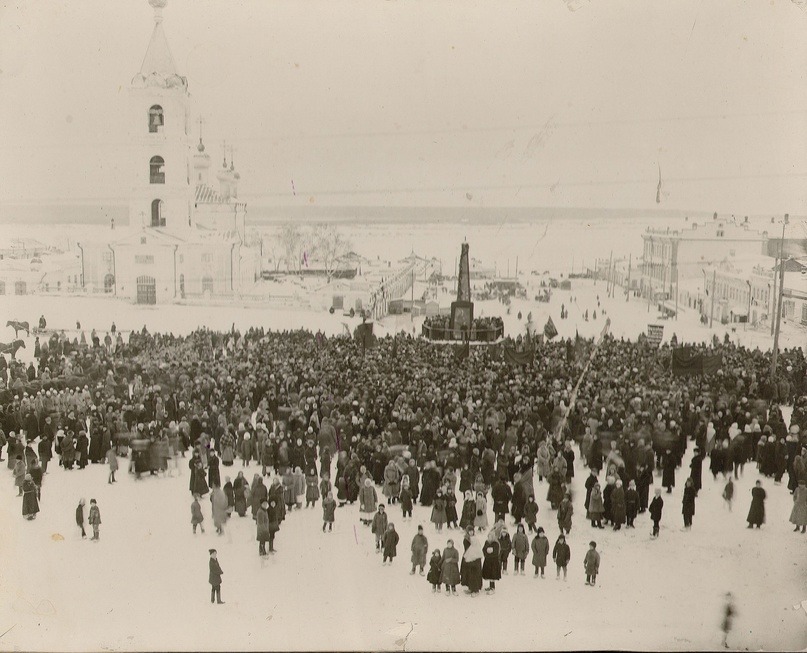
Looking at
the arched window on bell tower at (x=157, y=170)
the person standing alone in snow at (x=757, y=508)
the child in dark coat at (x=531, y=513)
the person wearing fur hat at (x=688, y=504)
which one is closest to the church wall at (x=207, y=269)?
the arched window on bell tower at (x=157, y=170)

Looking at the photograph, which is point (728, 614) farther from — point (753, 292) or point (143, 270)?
point (143, 270)

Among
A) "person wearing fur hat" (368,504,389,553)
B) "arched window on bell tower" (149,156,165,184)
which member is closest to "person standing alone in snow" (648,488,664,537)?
"person wearing fur hat" (368,504,389,553)

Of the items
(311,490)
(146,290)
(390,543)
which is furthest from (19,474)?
(146,290)

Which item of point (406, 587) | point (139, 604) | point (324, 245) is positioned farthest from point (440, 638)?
point (324, 245)

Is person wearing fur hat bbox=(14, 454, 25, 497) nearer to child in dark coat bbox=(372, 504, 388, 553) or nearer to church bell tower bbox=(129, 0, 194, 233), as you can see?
child in dark coat bbox=(372, 504, 388, 553)

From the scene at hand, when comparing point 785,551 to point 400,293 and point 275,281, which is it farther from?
point 275,281

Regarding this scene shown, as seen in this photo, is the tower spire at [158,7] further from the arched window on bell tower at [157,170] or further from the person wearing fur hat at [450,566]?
the person wearing fur hat at [450,566]
